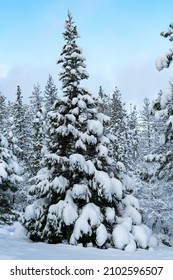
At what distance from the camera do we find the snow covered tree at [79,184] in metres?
13.0

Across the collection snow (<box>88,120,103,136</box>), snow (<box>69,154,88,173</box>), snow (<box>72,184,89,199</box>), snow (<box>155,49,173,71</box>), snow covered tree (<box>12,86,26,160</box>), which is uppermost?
snow covered tree (<box>12,86,26,160</box>)

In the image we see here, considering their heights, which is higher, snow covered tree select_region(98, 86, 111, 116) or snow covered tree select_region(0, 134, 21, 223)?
snow covered tree select_region(98, 86, 111, 116)

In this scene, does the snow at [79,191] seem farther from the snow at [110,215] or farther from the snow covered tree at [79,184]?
the snow at [110,215]

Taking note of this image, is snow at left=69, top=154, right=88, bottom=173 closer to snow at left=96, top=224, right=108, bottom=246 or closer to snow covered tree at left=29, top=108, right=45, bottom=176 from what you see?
snow at left=96, top=224, right=108, bottom=246

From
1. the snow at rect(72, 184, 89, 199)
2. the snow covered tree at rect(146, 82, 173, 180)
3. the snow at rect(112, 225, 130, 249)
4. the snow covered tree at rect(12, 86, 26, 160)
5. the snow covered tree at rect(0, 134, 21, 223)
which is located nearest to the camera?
the snow at rect(112, 225, 130, 249)

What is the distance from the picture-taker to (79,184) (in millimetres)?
13938

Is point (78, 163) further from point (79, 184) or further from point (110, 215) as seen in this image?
point (110, 215)

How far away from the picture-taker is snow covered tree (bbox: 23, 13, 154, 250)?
12977mm

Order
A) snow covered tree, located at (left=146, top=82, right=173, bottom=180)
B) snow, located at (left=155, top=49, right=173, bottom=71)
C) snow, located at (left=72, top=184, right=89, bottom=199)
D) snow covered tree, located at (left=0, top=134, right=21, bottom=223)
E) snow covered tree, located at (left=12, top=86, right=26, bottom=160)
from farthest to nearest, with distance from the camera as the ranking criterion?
snow covered tree, located at (left=12, top=86, right=26, bottom=160) < snow covered tree, located at (left=0, top=134, right=21, bottom=223) < snow covered tree, located at (left=146, top=82, right=173, bottom=180) < snow, located at (left=155, top=49, right=173, bottom=71) < snow, located at (left=72, top=184, right=89, bottom=199)

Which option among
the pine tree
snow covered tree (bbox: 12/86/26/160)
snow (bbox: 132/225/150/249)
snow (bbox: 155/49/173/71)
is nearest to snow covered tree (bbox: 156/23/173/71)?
snow (bbox: 155/49/173/71)

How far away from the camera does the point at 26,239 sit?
46.8ft

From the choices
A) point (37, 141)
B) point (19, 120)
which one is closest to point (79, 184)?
point (37, 141)
